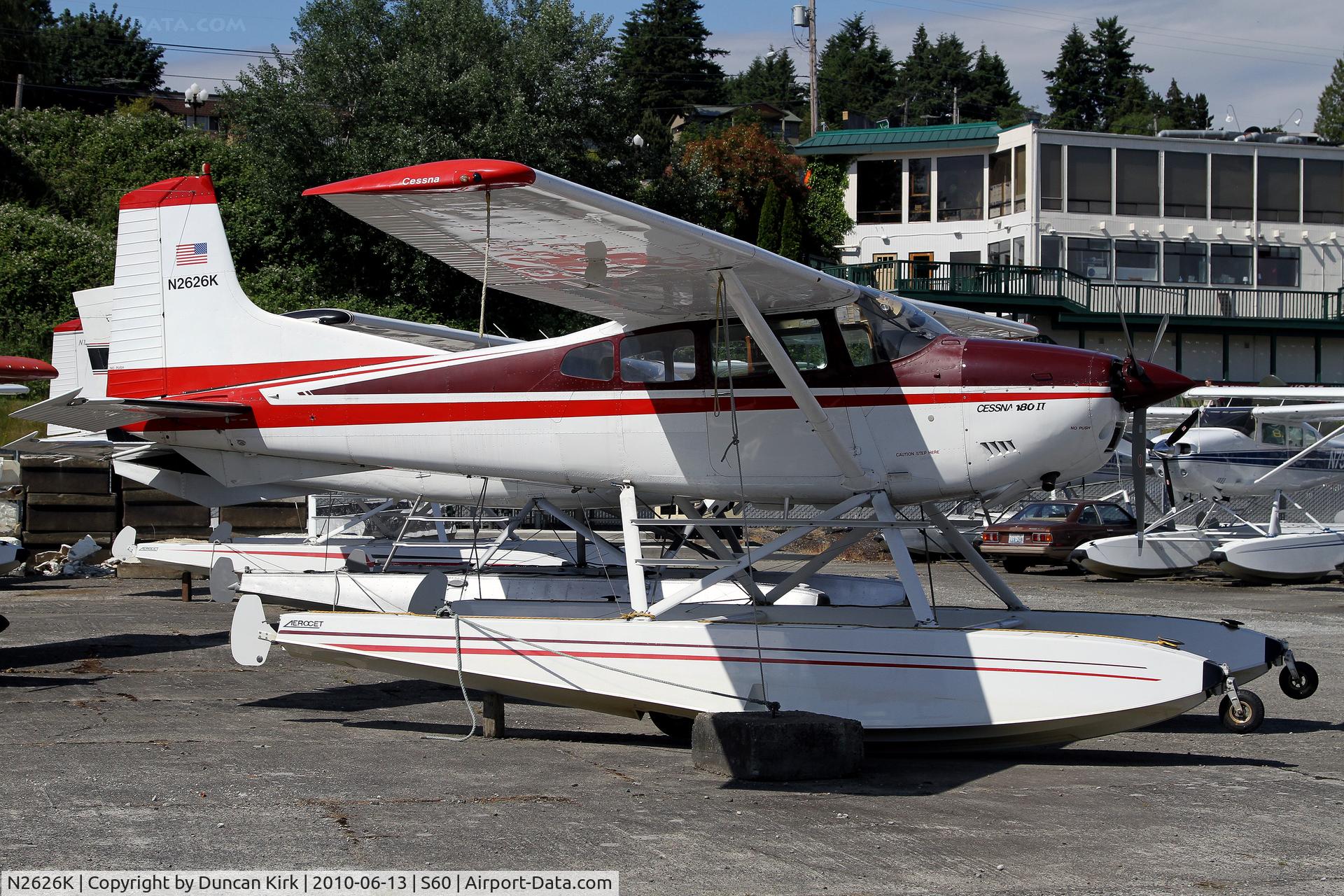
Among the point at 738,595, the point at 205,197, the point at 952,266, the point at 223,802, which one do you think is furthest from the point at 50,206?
the point at 223,802

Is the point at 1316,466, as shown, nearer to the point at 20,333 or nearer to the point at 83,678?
the point at 83,678

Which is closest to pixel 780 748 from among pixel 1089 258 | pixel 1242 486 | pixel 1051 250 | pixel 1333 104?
pixel 1242 486

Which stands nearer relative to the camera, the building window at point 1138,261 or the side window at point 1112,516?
the side window at point 1112,516

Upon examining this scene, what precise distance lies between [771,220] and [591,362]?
1223 inches

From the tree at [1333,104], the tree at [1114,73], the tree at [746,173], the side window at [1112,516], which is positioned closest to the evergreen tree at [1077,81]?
the tree at [1114,73]

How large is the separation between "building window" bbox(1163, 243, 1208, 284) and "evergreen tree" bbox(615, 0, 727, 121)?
48.6 m

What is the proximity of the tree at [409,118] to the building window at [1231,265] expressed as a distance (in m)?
17.3

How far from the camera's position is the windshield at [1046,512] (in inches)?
880

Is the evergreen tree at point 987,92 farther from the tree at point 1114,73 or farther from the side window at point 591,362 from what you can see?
the side window at point 591,362

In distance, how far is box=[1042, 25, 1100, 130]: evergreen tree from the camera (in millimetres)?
90562

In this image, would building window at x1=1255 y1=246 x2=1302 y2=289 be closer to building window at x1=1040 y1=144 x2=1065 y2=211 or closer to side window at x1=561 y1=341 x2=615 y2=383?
building window at x1=1040 y1=144 x2=1065 y2=211

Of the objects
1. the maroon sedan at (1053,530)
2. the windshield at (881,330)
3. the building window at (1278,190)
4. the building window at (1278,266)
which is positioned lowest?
the maroon sedan at (1053,530)

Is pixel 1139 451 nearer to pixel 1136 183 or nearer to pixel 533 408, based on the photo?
pixel 533 408

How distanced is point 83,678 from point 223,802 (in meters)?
4.95
